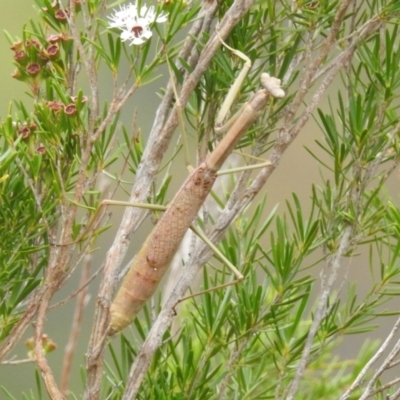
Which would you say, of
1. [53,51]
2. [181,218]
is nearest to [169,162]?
[181,218]

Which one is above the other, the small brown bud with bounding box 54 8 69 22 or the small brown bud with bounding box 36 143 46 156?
the small brown bud with bounding box 54 8 69 22

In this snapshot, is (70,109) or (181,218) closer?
(70,109)

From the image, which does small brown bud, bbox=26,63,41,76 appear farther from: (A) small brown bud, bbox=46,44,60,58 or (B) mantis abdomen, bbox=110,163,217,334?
(B) mantis abdomen, bbox=110,163,217,334

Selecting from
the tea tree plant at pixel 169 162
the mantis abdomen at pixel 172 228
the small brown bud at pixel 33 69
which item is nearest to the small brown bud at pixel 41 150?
the tea tree plant at pixel 169 162

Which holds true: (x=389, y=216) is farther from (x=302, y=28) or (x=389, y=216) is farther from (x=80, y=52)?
(x=80, y=52)

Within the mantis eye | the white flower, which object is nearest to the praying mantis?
the mantis eye

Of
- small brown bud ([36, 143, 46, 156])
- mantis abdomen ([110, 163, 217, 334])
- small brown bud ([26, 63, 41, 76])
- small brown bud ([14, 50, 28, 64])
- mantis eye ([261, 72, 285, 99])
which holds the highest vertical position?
small brown bud ([14, 50, 28, 64])

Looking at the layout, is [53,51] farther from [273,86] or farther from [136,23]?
[273,86]
